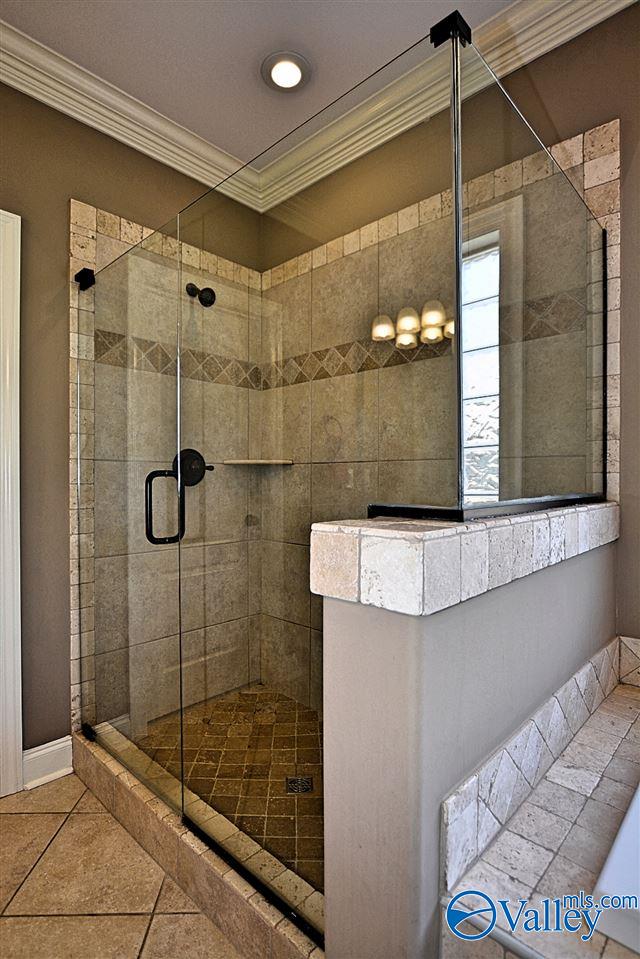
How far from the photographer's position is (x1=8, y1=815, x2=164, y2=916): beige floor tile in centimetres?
140

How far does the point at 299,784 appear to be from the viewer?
1.37 m

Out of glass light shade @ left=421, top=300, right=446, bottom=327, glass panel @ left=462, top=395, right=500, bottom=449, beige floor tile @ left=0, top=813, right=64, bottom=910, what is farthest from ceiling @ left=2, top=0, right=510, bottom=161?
beige floor tile @ left=0, top=813, right=64, bottom=910

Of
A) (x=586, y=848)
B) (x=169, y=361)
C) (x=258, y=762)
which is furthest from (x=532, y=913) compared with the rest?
(x=169, y=361)

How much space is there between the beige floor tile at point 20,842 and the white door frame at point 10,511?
199 millimetres

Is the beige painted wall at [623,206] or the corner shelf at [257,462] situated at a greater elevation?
the beige painted wall at [623,206]

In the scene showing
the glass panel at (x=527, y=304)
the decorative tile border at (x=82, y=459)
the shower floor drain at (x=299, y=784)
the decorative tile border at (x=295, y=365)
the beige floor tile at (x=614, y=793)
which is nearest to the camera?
the beige floor tile at (x=614, y=793)

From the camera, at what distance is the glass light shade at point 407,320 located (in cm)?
154

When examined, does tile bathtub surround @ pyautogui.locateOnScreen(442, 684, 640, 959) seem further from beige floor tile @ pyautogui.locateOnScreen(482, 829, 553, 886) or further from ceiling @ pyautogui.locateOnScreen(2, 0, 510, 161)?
ceiling @ pyautogui.locateOnScreen(2, 0, 510, 161)

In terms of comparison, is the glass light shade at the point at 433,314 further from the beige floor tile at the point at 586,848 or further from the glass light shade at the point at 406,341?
the beige floor tile at the point at 586,848

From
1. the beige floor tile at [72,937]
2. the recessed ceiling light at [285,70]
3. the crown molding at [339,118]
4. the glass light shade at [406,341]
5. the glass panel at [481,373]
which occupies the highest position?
the recessed ceiling light at [285,70]

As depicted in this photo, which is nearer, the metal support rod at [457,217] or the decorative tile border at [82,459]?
the metal support rod at [457,217]

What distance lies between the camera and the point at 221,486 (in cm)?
170

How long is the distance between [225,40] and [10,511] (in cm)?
186

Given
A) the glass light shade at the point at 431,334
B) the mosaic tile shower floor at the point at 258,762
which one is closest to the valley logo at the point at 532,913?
the mosaic tile shower floor at the point at 258,762
